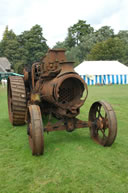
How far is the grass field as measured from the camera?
2693mm

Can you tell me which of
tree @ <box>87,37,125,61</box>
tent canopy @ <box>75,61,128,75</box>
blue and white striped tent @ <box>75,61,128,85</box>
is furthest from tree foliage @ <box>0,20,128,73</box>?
blue and white striped tent @ <box>75,61,128,85</box>

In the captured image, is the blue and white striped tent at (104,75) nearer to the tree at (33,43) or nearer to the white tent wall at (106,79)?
the white tent wall at (106,79)

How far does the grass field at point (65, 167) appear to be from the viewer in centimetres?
269

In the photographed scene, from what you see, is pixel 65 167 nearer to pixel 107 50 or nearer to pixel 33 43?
pixel 107 50

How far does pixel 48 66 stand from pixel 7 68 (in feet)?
149

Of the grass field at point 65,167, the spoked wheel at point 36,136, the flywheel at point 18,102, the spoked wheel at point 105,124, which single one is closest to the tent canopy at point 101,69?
the flywheel at point 18,102

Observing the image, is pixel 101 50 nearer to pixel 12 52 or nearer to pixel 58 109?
pixel 12 52

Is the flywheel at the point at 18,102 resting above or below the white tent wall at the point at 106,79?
below

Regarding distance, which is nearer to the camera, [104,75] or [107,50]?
[104,75]

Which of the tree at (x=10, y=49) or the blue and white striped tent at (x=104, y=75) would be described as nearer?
the blue and white striped tent at (x=104, y=75)

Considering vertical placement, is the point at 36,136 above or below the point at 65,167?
above

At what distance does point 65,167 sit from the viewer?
10.6ft

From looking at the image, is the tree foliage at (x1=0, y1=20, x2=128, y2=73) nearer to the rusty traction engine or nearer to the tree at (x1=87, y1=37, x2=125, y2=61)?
the tree at (x1=87, y1=37, x2=125, y2=61)

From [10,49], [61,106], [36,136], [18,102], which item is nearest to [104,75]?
[18,102]
